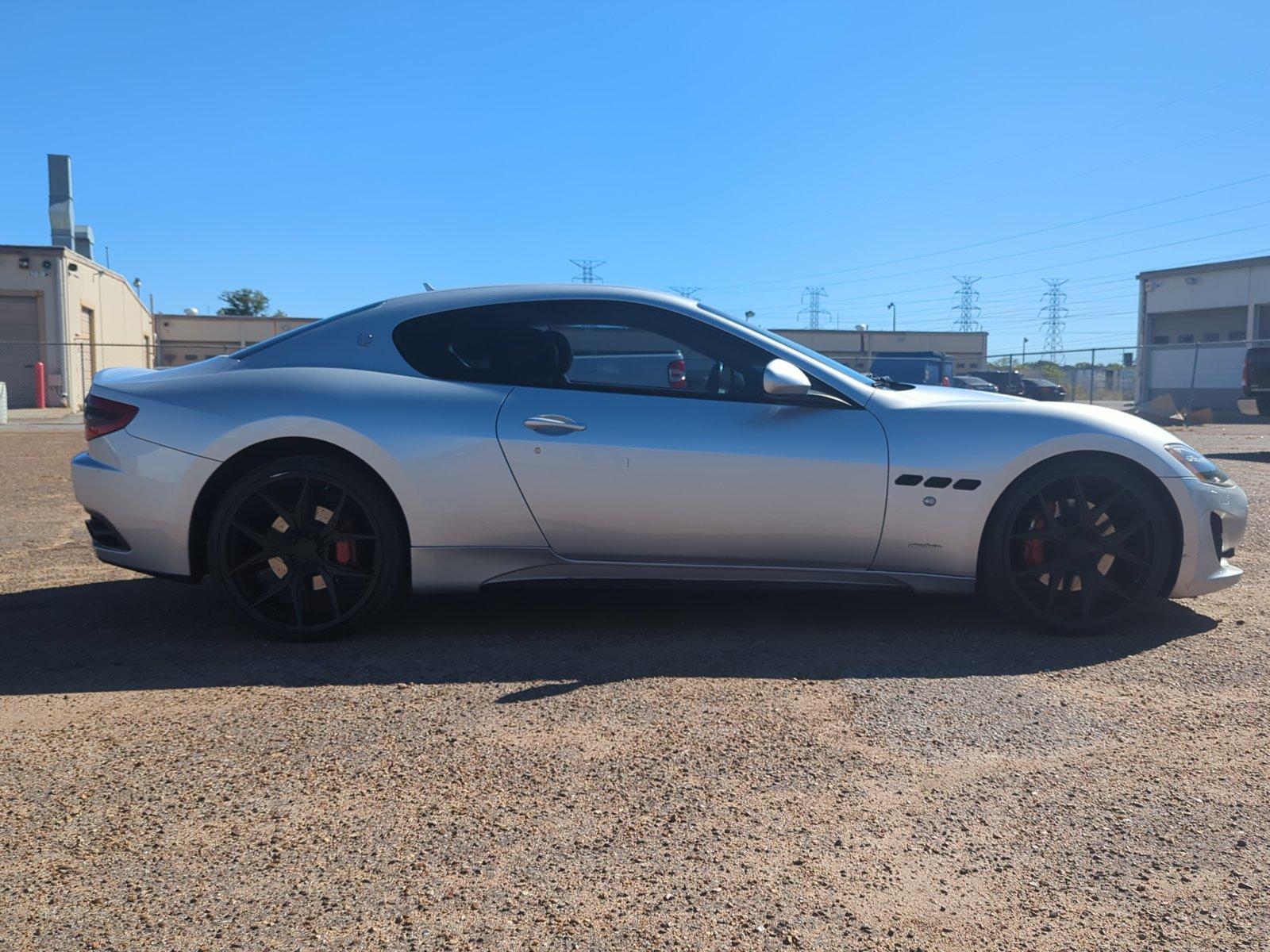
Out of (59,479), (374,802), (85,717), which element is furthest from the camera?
(59,479)

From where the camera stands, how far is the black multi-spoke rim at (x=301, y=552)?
3.93 m

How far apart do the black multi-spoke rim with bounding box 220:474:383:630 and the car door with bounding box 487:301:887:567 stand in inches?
28.0

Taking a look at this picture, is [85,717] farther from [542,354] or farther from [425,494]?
[542,354]

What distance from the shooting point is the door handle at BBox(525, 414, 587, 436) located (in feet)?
12.9

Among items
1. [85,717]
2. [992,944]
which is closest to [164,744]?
[85,717]

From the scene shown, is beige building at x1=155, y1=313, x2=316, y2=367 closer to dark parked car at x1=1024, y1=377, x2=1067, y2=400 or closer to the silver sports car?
dark parked car at x1=1024, y1=377, x2=1067, y2=400

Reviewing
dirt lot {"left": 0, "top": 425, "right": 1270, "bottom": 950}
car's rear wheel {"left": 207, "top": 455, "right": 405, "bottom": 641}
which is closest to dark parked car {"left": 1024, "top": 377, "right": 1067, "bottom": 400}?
dirt lot {"left": 0, "top": 425, "right": 1270, "bottom": 950}

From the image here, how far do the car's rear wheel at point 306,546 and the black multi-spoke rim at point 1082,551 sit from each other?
2547 millimetres

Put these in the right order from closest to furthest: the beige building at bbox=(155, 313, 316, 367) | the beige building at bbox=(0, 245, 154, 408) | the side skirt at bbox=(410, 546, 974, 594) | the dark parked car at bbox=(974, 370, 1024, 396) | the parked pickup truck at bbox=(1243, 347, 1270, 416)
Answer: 1. the side skirt at bbox=(410, 546, 974, 594)
2. the parked pickup truck at bbox=(1243, 347, 1270, 416)
3. the beige building at bbox=(0, 245, 154, 408)
4. the dark parked car at bbox=(974, 370, 1024, 396)
5. the beige building at bbox=(155, 313, 316, 367)

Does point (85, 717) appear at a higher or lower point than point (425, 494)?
lower

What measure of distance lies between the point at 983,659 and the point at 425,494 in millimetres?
2233

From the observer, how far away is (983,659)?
3764 mm

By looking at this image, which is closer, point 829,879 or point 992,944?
point 992,944

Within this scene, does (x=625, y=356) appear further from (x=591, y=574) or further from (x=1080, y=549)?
(x=1080, y=549)
